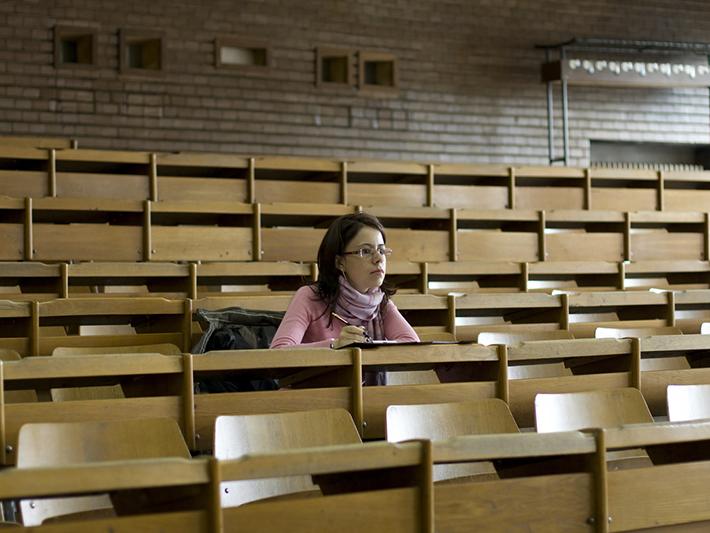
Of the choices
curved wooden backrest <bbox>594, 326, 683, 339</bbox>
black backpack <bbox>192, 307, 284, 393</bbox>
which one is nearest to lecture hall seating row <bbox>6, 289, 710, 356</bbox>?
curved wooden backrest <bbox>594, 326, 683, 339</bbox>

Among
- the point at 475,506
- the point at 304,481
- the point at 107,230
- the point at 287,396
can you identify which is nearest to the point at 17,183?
the point at 107,230

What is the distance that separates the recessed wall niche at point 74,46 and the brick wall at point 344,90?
0.03 meters

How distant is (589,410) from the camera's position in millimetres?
1467

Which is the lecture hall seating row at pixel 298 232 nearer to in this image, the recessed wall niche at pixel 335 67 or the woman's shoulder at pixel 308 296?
the woman's shoulder at pixel 308 296

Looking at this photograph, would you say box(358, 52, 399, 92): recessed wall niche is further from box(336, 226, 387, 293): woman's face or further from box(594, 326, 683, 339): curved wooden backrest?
box(336, 226, 387, 293): woman's face

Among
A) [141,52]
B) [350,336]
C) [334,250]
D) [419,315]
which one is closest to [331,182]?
[419,315]

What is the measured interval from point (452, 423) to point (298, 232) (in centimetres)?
174

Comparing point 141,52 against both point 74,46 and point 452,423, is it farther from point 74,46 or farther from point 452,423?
point 452,423

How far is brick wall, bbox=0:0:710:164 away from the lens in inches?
156

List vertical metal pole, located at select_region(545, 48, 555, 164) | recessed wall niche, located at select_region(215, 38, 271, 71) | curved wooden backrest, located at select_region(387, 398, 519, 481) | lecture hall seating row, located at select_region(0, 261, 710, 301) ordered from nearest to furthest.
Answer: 1. curved wooden backrest, located at select_region(387, 398, 519, 481)
2. lecture hall seating row, located at select_region(0, 261, 710, 301)
3. recessed wall niche, located at select_region(215, 38, 271, 71)
4. vertical metal pole, located at select_region(545, 48, 555, 164)

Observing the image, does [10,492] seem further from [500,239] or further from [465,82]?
[465,82]

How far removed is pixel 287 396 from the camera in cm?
155

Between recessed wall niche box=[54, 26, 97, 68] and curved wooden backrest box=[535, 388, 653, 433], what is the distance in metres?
2.96

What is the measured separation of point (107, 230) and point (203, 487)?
192cm
